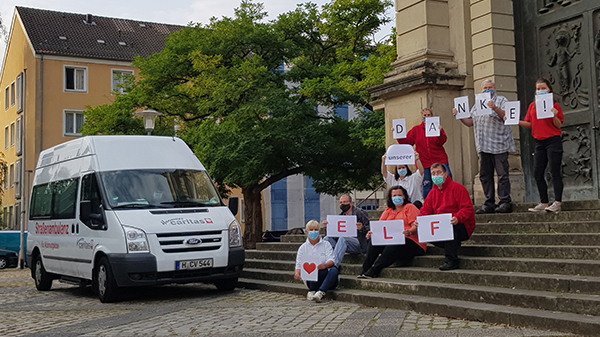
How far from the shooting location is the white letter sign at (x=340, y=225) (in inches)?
439

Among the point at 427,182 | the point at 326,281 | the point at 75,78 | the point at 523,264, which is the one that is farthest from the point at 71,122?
the point at 523,264

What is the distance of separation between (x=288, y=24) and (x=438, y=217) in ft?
71.4

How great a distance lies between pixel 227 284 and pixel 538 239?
5297mm

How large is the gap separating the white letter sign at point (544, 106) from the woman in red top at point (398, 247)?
2.13m

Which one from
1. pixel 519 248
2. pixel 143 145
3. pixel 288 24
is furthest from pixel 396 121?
pixel 288 24

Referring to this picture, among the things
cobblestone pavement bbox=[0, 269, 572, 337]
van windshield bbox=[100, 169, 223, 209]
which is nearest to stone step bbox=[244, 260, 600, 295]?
cobblestone pavement bbox=[0, 269, 572, 337]

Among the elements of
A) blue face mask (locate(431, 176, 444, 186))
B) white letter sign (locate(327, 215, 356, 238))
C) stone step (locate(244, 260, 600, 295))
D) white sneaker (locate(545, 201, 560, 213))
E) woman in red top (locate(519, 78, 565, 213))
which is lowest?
stone step (locate(244, 260, 600, 295))

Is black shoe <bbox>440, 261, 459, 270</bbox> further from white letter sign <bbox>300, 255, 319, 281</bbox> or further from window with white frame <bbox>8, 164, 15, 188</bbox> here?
window with white frame <bbox>8, 164, 15, 188</bbox>

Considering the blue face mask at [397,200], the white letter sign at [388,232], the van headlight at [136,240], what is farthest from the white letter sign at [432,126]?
the van headlight at [136,240]

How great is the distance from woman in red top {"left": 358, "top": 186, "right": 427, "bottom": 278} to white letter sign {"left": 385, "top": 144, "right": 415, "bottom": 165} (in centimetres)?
78

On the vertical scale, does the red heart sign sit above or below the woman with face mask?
below

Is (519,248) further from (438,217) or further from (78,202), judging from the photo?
(78,202)

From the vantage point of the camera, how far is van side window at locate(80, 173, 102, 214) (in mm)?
12214

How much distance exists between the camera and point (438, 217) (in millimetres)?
9430
